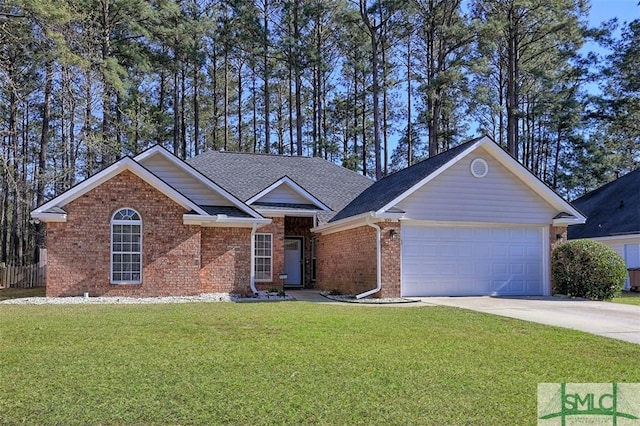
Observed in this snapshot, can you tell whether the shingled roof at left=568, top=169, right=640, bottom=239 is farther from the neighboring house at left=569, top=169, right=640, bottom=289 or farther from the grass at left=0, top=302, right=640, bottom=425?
the grass at left=0, top=302, right=640, bottom=425

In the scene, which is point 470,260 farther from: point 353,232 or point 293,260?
point 293,260

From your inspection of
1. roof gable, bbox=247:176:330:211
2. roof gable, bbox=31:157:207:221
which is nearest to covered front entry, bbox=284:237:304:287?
roof gable, bbox=247:176:330:211

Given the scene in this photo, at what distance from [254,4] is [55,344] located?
101 ft

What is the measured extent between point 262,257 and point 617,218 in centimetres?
1565

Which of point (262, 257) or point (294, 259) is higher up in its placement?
point (262, 257)

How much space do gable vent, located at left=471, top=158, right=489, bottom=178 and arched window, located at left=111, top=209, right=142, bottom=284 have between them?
32.9ft

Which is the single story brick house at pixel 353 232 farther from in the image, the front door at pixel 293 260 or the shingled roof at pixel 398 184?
the front door at pixel 293 260

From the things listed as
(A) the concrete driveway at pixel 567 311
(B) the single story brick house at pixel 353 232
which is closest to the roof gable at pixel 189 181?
(B) the single story brick house at pixel 353 232

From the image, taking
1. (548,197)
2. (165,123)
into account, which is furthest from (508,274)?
(165,123)

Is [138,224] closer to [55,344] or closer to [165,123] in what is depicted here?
[55,344]

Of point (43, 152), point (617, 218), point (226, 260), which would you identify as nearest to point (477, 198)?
point (226, 260)

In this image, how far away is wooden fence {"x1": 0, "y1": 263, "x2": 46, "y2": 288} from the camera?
23078mm

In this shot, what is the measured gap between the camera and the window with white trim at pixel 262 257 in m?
19.4

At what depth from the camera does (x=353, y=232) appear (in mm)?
17625
